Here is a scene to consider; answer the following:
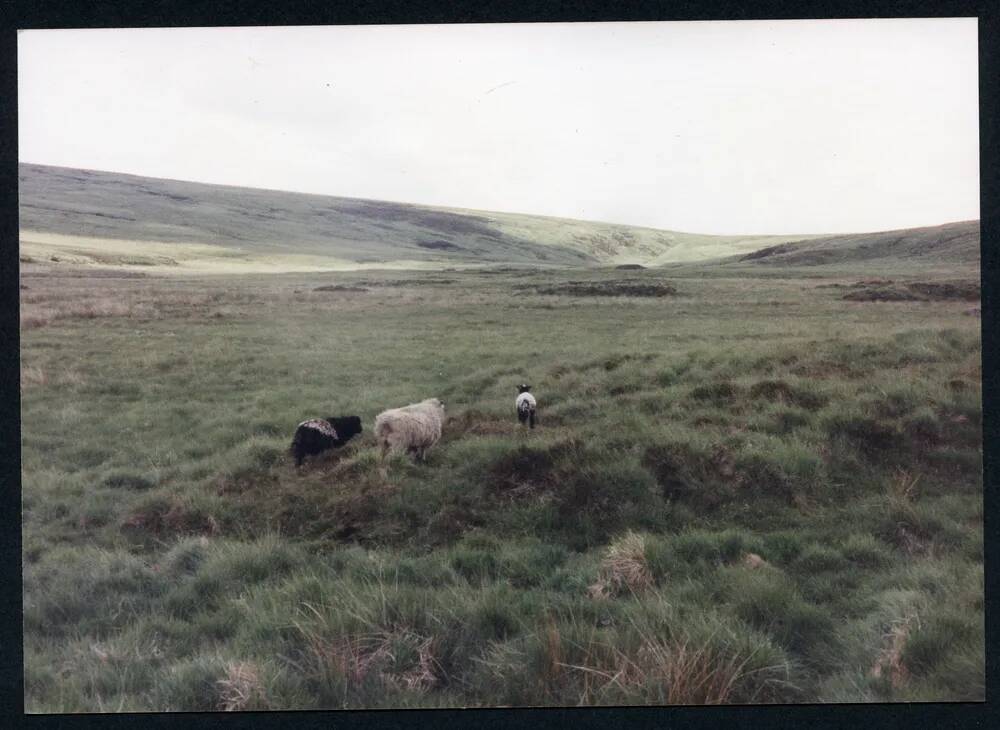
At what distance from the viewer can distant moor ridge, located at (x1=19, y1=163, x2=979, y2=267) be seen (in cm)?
377

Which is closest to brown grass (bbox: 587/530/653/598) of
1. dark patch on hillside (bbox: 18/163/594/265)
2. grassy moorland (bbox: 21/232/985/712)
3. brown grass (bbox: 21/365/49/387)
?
grassy moorland (bbox: 21/232/985/712)

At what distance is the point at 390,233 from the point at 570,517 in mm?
2166

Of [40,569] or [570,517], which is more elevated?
[570,517]

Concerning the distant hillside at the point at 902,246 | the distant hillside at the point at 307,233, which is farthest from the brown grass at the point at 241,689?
the distant hillside at the point at 902,246

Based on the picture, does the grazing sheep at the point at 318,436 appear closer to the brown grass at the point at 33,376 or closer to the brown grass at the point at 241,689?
the brown grass at the point at 241,689

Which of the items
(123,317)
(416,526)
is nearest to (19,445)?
(123,317)

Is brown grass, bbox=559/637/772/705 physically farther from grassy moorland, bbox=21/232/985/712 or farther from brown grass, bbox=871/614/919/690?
brown grass, bbox=871/614/919/690

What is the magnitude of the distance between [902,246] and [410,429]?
10.9ft

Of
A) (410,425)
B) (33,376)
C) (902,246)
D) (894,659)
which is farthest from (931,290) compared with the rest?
(33,376)

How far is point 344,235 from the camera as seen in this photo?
3.96 metres

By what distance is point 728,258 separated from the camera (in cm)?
390

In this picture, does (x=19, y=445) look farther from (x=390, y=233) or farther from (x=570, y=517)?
(x=570, y=517)

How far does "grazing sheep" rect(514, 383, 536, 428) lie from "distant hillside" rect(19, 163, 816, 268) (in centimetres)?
87

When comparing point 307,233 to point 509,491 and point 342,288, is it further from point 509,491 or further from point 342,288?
point 509,491
